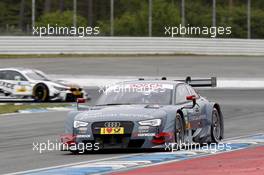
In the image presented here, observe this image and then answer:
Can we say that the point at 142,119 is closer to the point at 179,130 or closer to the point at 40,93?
the point at 179,130

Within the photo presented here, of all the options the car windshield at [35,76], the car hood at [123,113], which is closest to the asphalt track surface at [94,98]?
the car hood at [123,113]

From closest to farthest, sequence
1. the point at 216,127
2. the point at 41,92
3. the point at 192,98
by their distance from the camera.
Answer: the point at 192,98
the point at 216,127
the point at 41,92

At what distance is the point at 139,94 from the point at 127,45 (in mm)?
34488

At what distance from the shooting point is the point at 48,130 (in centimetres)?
1925

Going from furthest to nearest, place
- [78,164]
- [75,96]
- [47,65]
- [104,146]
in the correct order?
[47,65] < [75,96] < [104,146] < [78,164]

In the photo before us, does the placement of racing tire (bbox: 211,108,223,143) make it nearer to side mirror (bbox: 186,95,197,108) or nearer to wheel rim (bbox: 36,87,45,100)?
side mirror (bbox: 186,95,197,108)

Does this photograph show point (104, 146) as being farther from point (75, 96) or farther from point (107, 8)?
point (107, 8)

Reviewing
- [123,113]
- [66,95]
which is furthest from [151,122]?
[66,95]

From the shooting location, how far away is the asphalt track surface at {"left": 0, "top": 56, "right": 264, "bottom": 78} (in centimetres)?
4244

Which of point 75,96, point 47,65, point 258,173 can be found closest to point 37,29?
point 47,65

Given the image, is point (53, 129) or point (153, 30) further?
point (153, 30)

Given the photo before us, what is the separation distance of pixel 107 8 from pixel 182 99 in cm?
3583

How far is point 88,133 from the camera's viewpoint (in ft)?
44.9

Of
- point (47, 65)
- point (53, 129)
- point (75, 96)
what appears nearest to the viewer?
point (53, 129)
